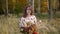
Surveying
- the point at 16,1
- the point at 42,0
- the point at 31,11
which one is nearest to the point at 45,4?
the point at 42,0

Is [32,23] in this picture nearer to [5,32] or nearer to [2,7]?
[5,32]

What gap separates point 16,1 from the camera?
35.6m

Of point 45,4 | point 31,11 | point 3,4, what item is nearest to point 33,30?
point 31,11

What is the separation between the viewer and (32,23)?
6.02 m

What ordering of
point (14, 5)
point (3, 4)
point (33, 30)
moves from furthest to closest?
point (14, 5)
point (3, 4)
point (33, 30)

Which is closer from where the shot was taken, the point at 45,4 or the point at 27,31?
the point at 27,31

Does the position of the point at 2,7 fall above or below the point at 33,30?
below

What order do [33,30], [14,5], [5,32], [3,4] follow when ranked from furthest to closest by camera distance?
[14,5]
[3,4]
[5,32]
[33,30]

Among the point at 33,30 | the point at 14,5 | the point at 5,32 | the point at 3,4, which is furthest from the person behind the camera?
the point at 14,5

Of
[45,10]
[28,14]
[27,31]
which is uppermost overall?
[28,14]

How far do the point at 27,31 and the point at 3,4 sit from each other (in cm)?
2789

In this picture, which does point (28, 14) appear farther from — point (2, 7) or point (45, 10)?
point (45, 10)

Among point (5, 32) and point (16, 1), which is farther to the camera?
point (16, 1)

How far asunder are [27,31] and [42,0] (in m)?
32.3
